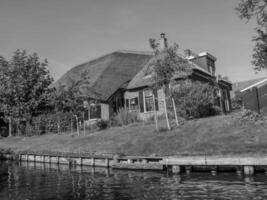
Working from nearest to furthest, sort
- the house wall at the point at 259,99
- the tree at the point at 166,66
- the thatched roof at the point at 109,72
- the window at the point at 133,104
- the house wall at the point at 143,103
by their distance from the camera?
1. the house wall at the point at 259,99
2. the tree at the point at 166,66
3. the house wall at the point at 143,103
4. the window at the point at 133,104
5. the thatched roof at the point at 109,72

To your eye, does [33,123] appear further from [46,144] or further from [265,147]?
[265,147]

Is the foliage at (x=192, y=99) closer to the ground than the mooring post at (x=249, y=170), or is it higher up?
higher up

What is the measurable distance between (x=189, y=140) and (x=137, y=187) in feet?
21.8

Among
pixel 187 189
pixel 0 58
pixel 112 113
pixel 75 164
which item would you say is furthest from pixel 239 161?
pixel 0 58

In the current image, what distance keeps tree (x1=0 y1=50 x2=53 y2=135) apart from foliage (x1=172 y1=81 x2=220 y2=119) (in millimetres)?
18535

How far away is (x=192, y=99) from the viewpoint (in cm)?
2064

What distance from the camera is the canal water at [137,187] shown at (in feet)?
29.3

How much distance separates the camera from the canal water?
892cm

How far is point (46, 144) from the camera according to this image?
80.7 ft

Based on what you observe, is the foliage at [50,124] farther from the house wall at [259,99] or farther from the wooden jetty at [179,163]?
the house wall at [259,99]

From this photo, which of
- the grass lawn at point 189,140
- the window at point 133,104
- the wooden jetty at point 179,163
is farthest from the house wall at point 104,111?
the wooden jetty at point 179,163

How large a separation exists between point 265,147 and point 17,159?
18.8 metres

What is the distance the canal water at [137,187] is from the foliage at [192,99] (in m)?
8.75

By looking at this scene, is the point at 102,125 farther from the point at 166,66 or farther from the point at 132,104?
the point at 166,66
